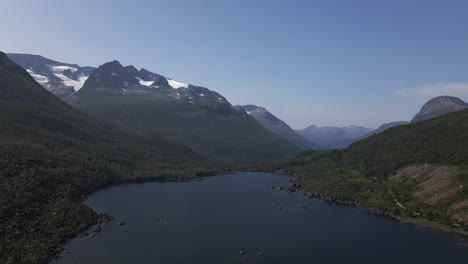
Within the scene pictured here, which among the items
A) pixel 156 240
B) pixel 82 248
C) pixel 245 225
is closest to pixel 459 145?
pixel 245 225

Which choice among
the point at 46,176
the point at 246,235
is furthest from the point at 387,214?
the point at 46,176

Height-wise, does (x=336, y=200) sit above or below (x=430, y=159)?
below

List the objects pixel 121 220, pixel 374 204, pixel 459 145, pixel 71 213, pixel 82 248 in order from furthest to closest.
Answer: pixel 459 145 < pixel 374 204 < pixel 121 220 < pixel 71 213 < pixel 82 248

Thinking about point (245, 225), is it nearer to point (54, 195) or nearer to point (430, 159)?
point (54, 195)

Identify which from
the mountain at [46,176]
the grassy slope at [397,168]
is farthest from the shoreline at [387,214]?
the mountain at [46,176]

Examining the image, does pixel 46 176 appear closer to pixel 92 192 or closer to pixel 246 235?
pixel 92 192

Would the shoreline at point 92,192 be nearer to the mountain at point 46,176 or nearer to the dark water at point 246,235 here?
the mountain at point 46,176
